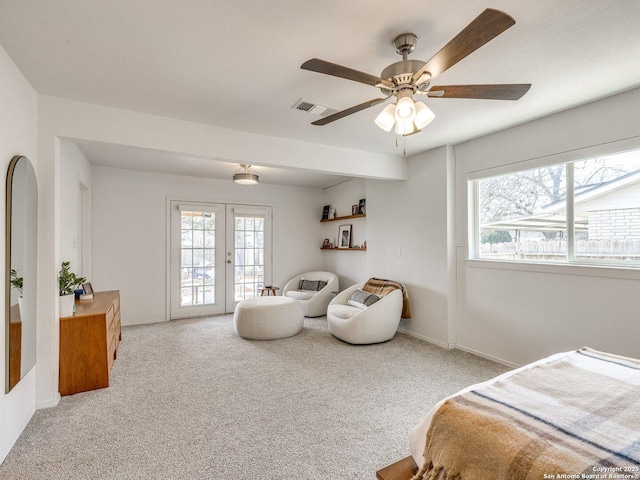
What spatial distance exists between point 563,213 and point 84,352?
437cm

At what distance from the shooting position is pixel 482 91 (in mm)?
1723

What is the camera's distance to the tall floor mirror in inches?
76.4

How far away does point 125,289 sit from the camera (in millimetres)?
4828

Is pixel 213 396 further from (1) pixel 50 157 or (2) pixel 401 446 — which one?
(1) pixel 50 157

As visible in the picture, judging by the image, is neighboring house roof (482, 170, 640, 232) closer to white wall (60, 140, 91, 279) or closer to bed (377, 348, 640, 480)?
bed (377, 348, 640, 480)

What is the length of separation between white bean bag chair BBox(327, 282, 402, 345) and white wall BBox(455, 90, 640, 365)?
2.47 ft

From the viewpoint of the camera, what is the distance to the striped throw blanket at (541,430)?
0.98 meters

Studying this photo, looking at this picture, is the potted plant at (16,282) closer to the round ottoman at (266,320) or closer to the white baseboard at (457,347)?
the round ottoman at (266,320)

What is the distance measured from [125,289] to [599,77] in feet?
19.2

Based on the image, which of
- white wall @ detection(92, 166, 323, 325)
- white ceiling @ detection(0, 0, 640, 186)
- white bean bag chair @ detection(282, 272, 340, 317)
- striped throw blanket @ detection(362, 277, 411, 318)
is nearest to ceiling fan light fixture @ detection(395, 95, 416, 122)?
white ceiling @ detection(0, 0, 640, 186)

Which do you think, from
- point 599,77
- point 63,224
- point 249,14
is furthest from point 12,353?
→ point 599,77

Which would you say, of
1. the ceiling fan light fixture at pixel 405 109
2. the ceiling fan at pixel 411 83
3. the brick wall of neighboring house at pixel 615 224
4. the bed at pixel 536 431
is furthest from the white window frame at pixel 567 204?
the ceiling fan light fixture at pixel 405 109

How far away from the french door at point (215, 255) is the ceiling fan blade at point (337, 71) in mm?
4374

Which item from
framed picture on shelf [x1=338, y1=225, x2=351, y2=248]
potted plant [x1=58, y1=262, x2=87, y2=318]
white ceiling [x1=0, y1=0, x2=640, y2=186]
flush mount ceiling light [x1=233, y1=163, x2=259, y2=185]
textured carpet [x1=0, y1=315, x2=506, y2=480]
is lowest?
textured carpet [x1=0, y1=315, x2=506, y2=480]
